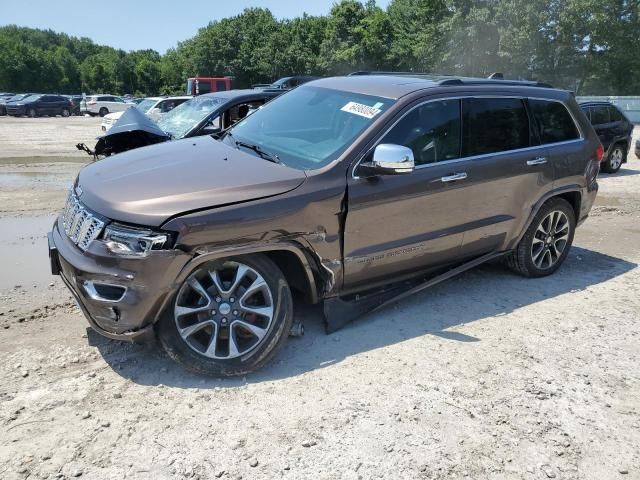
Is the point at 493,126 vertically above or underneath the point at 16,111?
above

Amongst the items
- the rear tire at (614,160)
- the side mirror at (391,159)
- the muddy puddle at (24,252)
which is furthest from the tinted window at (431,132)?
the rear tire at (614,160)

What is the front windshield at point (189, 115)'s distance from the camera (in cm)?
843

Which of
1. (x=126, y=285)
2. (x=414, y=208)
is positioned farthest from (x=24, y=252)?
(x=414, y=208)

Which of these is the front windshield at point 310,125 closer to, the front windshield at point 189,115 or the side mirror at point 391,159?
the side mirror at point 391,159

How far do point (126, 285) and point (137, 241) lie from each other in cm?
26

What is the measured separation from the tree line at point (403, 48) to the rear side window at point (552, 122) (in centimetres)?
4024

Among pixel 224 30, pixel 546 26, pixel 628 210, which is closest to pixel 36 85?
pixel 224 30

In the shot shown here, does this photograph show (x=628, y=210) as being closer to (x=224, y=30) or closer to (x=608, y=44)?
(x=608, y=44)

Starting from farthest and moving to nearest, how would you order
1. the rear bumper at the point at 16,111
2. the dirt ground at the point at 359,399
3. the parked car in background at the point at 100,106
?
the parked car in background at the point at 100,106 → the rear bumper at the point at 16,111 → the dirt ground at the point at 359,399

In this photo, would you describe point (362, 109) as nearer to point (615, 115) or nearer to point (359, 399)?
point (359, 399)

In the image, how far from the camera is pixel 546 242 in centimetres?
547

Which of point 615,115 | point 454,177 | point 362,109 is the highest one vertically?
point 362,109

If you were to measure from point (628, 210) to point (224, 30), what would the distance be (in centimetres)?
6653

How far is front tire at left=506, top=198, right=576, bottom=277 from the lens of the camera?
5.31m
